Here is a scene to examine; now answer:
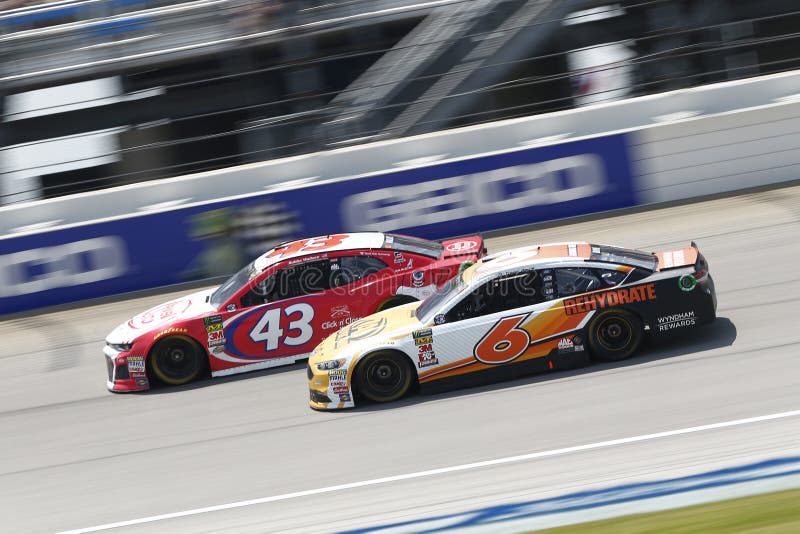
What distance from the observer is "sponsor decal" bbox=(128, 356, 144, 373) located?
11.1 m

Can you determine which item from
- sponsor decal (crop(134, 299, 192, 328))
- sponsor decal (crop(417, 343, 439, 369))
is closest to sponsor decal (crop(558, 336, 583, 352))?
sponsor decal (crop(417, 343, 439, 369))

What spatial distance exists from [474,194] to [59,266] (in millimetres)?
6563

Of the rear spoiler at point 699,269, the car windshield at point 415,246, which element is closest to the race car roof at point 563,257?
the rear spoiler at point 699,269

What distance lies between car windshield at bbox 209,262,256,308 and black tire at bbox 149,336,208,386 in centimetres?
56

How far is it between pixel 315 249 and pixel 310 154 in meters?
5.78

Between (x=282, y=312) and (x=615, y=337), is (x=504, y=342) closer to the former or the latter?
(x=615, y=337)

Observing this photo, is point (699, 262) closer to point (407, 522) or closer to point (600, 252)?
point (600, 252)

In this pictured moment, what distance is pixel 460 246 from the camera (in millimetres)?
11492

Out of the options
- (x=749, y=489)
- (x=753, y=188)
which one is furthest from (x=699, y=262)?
(x=753, y=188)

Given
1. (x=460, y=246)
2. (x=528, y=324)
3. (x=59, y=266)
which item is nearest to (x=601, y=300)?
(x=528, y=324)

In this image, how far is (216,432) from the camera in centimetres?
973

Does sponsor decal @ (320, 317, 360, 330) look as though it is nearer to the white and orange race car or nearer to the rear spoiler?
the white and orange race car

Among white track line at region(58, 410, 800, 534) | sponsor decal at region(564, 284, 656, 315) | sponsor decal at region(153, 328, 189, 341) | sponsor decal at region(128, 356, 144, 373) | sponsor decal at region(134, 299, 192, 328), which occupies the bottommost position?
white track line at region(58, 410, 800, 534)

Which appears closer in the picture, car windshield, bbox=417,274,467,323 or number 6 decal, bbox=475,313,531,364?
number 6 decal, bbox=475,313,531,364
